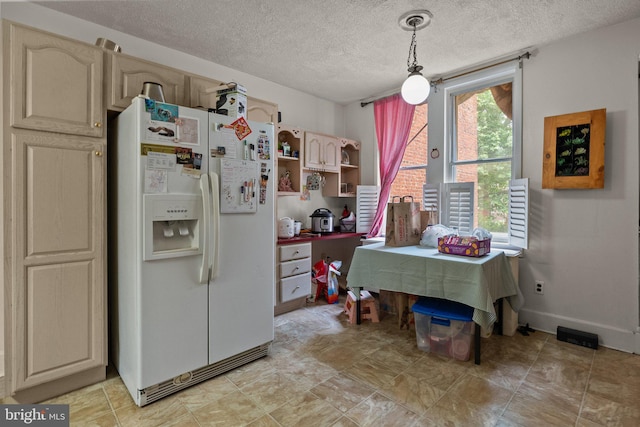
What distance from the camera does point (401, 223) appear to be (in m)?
2.99

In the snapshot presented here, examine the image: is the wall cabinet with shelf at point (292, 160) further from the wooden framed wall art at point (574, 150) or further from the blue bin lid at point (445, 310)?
the wooden framed wall art at point (574, 150)

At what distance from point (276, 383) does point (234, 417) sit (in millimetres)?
388

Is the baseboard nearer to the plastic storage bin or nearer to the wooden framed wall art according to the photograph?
the plastic storage bin

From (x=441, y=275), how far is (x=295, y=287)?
64.1 inches

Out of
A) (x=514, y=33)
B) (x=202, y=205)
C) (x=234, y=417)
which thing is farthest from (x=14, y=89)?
(x=514, y=33)

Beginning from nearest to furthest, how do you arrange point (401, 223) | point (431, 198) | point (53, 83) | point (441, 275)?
point (53, 83) → point (441, 275) → point (401, 223) → point (431, 198)

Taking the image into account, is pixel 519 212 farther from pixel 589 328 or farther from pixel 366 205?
Answer: pixel 366 205

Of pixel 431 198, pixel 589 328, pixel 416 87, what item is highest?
pixel 416 87

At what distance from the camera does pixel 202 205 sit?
2.02 m

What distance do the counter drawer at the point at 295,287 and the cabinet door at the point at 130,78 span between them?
2.00 metres

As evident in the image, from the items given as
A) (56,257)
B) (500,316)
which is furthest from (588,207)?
(56,257)

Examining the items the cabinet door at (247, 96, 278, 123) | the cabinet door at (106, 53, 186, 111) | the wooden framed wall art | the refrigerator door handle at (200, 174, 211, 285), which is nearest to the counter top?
the cabinet door at (247, 96, 278, 123)

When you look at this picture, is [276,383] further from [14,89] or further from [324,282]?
[14,89]

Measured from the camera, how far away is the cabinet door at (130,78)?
6.90ft
